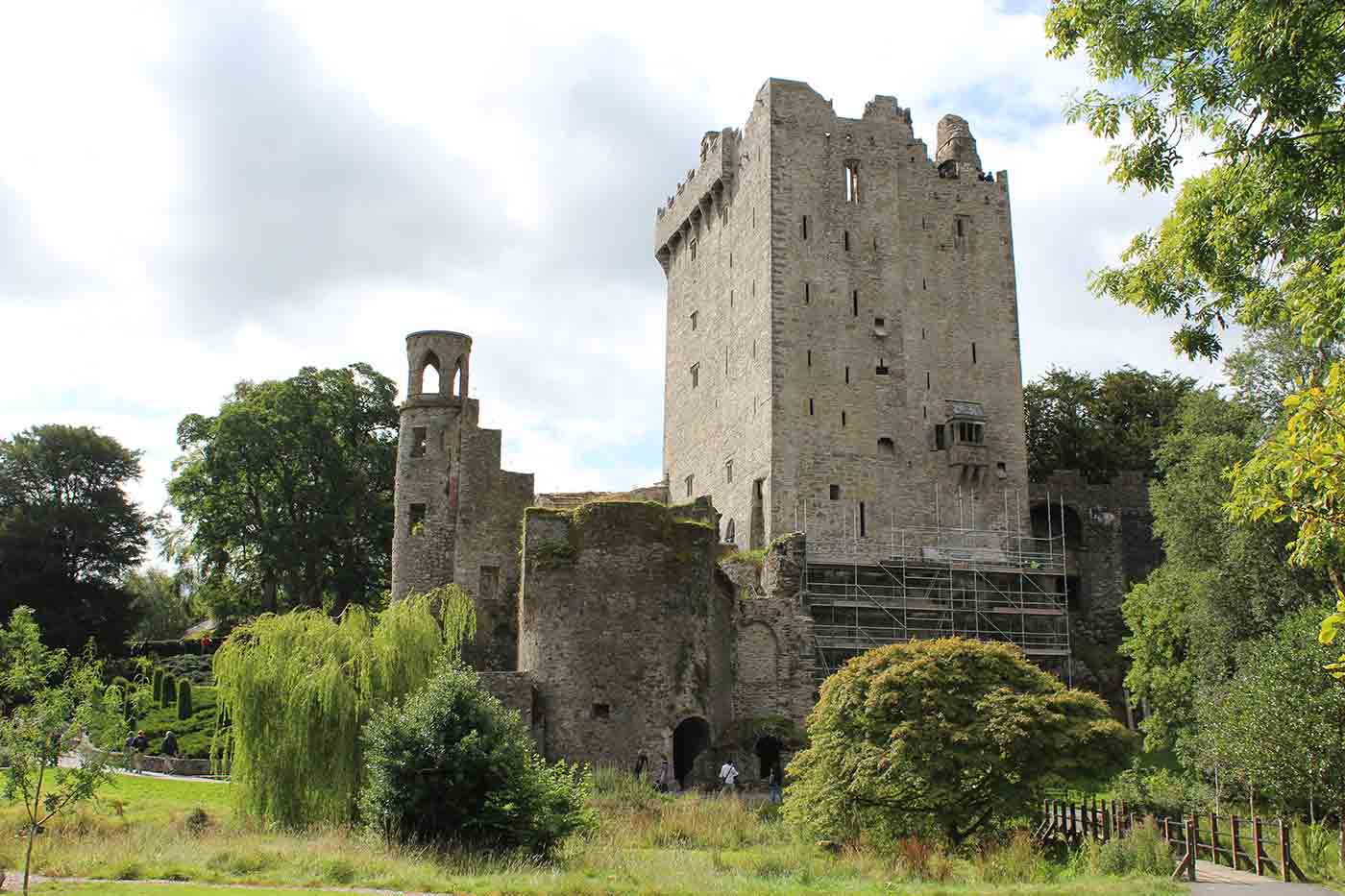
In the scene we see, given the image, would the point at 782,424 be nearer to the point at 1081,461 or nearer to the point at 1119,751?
the point at 1081,461

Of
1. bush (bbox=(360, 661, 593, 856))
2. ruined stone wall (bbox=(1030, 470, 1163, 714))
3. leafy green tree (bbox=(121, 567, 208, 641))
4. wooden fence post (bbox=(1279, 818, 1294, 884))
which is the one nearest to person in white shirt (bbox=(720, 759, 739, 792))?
bush (bbox=(360, 661, 593, 856))

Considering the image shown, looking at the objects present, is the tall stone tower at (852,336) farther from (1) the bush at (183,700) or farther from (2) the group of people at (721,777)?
(1) the bush at (183,700)

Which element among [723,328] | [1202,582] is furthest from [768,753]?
[723,328]

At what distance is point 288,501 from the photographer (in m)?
42.8

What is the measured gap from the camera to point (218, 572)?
143 feet

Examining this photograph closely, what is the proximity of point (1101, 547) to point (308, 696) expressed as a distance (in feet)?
93.6

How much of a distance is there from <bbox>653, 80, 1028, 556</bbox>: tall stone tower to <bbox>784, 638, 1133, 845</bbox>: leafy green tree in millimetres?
18524

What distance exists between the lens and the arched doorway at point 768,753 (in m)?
27.5

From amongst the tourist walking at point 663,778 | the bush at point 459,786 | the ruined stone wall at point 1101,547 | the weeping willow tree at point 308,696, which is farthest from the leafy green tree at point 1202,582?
the weeping willow tree at point 308,696

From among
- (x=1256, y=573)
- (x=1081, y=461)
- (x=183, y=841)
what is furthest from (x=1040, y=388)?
(x=183, y=841)

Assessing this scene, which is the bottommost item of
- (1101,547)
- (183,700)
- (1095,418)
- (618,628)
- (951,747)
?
(951,747)

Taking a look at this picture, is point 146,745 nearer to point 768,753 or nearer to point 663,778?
point 663,778

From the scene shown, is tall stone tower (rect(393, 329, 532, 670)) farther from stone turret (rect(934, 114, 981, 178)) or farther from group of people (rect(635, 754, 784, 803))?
stone turret (rect(934, 114, 981, 178))

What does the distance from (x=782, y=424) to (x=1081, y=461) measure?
16.0 meters
